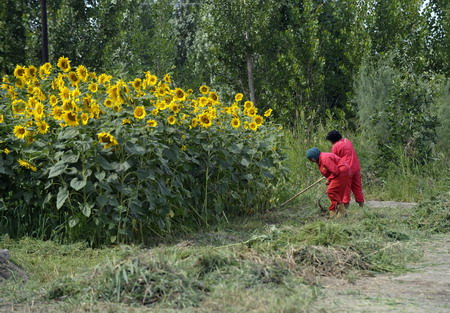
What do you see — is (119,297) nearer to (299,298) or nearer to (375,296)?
(299,298)

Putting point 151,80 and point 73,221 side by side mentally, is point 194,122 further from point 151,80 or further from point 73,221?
point 73,221

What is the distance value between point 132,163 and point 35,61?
13.5 m

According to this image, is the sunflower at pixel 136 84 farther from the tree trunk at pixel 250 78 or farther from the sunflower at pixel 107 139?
the tree trunk at pixel 250 78

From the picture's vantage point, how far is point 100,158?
6.66m

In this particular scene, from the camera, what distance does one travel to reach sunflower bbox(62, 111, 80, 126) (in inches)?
261

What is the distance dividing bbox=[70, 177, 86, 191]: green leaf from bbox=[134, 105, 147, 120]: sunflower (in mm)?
825

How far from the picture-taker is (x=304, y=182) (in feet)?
38.8

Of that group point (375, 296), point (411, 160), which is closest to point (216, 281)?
point (375, 296)

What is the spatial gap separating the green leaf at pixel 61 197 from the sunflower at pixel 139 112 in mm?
982

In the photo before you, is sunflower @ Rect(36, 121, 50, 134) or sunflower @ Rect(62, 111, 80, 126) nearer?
sunflower @ Rect(62, 111, 80, 126)

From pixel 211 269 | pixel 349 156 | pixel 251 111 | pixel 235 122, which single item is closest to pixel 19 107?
pixel 235 122

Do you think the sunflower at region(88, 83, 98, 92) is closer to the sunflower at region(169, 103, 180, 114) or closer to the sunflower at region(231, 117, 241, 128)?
the sunflower at region(169, 103, 180, 114)

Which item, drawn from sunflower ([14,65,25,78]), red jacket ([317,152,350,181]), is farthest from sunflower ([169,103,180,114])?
red jacket ([317,152,350,181])

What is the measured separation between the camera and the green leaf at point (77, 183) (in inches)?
255
